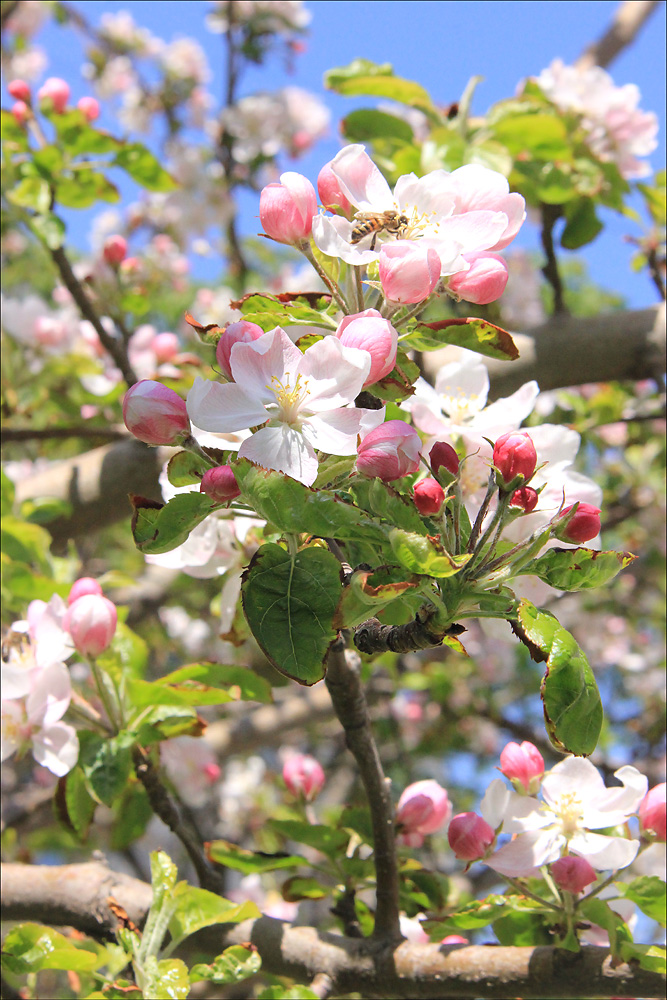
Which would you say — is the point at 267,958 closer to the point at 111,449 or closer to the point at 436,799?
the point at 436,799

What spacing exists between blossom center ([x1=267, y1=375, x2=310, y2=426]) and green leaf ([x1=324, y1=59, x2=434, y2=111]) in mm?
1493

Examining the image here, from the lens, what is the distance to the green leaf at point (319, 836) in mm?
1305

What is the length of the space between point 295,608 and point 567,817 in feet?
1.97

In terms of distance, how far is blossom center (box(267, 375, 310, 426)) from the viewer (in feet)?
2.33

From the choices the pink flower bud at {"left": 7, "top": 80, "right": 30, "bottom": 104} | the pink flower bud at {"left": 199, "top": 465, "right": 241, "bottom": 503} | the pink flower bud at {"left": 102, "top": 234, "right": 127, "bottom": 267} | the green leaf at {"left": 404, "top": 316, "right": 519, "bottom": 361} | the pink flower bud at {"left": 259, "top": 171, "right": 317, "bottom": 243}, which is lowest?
the pink flower bud at {"left": 199, "top": 465, "right": 241, "bottom": 503}

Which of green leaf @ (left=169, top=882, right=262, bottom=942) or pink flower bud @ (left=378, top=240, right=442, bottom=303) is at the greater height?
pink flower bud @ (left=378, top=240, right=442, bottom=303)

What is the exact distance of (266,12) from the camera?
369 centimetres

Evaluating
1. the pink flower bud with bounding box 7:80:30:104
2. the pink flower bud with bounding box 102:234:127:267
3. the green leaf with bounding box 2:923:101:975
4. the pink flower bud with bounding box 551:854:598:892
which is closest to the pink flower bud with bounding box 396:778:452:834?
the pink flower bud with bounding box 551:854:598:892

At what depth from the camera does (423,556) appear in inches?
25.1

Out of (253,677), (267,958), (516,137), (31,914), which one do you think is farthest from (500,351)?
(516,137)

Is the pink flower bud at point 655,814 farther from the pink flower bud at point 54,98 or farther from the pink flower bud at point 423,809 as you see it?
the pink flower bud at point 54,98

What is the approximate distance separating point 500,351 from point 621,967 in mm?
775

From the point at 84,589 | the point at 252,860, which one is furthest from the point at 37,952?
the point at 84,589

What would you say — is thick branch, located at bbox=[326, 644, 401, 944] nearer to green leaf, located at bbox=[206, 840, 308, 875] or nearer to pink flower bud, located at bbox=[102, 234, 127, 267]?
green leaf, located at bbox=[206, 840, 308, 875]
